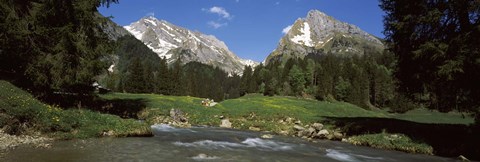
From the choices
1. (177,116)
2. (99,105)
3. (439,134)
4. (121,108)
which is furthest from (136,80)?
(439,134)

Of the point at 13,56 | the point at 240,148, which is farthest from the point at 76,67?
the point at 240,148

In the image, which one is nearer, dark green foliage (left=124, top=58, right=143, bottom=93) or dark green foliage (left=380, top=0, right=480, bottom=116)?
dark green foliage (left=380, top=0, right=480, bottom=116)

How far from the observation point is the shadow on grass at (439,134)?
22.2 metres

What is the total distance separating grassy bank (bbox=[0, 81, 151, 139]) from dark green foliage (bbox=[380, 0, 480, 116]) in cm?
2013

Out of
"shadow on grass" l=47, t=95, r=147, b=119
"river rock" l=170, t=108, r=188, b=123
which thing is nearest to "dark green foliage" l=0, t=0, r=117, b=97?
"shadow on grass" l=47, t=95, r=147, b=119

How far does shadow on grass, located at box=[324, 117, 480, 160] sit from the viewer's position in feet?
72.8

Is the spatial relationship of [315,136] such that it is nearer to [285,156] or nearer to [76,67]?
[285,156]

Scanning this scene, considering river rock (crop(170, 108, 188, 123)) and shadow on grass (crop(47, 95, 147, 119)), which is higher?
shadow on grass (crop(47, 95, 147, 119))

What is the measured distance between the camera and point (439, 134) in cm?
2634

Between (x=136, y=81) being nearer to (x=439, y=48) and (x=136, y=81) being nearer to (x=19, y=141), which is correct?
(x=19, y=141)

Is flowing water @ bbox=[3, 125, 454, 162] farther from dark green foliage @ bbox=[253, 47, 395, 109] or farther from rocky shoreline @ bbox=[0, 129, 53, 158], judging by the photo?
dark green foliage @ bbox=[253, 47, 395, 109]

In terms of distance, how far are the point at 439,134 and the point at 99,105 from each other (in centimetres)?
3105

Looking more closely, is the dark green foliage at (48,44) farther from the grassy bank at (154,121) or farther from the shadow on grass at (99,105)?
the grassy bank at (154,121)

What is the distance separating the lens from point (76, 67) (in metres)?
26.2
